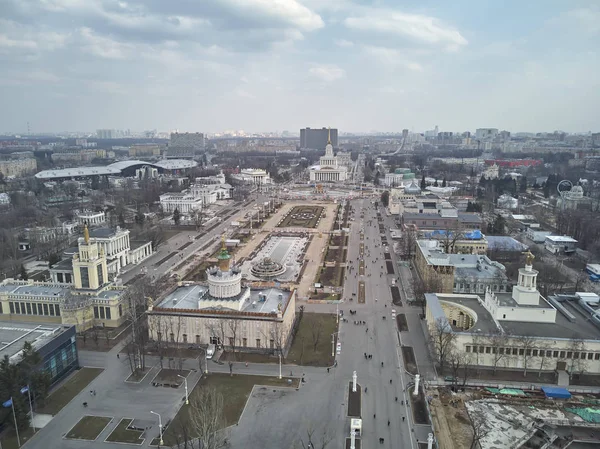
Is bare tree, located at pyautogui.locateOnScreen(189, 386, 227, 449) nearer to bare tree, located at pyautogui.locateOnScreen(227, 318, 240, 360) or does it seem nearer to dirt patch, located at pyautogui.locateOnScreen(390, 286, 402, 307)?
bare tree, located at pyautogui.locateOnScreen(227, 318, 240, 360)

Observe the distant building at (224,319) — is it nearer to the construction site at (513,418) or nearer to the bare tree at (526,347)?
the construction site at (513,418)

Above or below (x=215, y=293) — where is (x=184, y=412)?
below

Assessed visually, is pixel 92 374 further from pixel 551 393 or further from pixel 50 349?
pixel 551 393

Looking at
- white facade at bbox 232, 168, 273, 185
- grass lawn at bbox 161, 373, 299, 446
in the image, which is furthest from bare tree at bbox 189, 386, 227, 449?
white facade at bbox 232, 168, 273, 185

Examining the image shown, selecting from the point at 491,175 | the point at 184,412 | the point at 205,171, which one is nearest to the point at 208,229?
the point at 184,412

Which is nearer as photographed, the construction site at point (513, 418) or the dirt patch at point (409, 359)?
the construction site at point (513, 418)

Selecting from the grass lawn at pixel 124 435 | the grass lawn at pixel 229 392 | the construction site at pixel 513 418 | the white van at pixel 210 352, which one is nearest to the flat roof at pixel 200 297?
the white van at pixel 210 352
